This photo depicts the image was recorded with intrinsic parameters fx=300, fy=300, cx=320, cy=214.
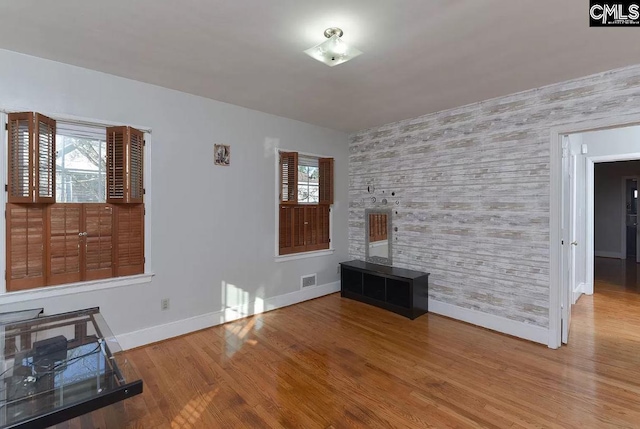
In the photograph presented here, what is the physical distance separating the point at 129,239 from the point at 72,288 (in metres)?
0.61

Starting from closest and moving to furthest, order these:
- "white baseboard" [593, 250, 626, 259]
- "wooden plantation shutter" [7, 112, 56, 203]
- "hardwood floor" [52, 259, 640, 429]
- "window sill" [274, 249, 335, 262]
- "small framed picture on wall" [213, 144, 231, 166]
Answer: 1. "hardwood floor" [52, 259, 640, 429]
2. "wooden plantation shutter" [7, 112, 56, 203]
3. "small framed picture on wall" [213, 144, 231, 166]
4. "window sill" [274, 249, 335, 262]
5. "white baseboard" [593, 250, 626, 259]

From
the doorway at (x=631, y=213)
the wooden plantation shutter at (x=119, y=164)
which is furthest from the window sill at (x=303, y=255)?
the doorway at (x=631, y=213)

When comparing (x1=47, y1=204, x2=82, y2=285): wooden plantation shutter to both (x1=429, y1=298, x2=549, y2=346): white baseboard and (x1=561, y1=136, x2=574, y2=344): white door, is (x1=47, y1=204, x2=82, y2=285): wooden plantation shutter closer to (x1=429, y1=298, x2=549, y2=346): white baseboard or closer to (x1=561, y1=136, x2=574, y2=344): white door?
(x1=429, y1=298, x2=549, y2=346): white baseboard

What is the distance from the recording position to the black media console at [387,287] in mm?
3885

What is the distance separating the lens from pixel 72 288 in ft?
8.87

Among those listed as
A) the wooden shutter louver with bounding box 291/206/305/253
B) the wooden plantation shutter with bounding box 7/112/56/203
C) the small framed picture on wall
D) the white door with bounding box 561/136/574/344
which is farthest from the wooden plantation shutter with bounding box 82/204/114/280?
the white door with bounding box 561/136/574/344

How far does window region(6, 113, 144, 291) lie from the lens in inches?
96.2

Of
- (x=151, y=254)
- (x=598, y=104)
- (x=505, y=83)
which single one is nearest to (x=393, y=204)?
(x=505, y=83)

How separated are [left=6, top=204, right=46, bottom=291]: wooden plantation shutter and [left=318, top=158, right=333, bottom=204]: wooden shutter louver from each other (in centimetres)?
330

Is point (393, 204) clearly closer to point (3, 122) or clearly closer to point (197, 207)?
point (197, 207)

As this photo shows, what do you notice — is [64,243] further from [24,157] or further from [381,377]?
[381,377]

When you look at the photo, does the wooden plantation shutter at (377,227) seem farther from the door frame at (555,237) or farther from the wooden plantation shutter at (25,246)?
the wooden plantation shutter at (25,246)

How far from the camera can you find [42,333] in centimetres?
200

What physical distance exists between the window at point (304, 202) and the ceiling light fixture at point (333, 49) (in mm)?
2127
